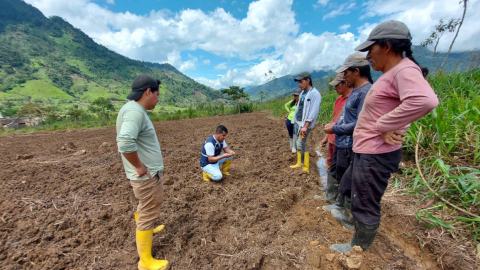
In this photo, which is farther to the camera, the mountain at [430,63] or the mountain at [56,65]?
the mountain at [56,65]

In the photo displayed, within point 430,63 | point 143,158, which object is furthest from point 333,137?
point 430,63

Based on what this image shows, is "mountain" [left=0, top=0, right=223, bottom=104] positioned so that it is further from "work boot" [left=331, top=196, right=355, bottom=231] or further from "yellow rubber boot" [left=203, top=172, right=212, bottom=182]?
"work boot" [left=331, top=196, right=355, bottom=231]

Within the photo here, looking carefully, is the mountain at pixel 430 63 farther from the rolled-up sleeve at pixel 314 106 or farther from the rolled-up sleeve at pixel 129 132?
the rolled-up sleeve at pixel 129 132

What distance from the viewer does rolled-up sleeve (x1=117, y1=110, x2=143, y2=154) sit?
1.47 metres

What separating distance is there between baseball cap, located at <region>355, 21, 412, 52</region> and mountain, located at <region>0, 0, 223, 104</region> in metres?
70.6

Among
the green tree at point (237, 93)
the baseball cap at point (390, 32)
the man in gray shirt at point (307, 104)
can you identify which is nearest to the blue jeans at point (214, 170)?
the man in gray shirt at point (307, 104)

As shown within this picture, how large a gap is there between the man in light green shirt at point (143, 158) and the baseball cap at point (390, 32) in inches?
70.1

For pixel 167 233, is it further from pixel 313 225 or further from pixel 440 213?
pixel 440 213

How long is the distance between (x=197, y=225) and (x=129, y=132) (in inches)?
60.2

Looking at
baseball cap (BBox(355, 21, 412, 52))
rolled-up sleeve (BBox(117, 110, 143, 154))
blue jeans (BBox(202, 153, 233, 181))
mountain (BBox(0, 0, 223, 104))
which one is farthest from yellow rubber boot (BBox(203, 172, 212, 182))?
mountain (BBox(0, 0, 223, 104))

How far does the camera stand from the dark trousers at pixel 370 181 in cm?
150

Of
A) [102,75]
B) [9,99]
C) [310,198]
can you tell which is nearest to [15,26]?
[102,75]

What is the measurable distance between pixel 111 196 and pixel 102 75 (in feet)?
342

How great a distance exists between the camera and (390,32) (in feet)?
4.40
